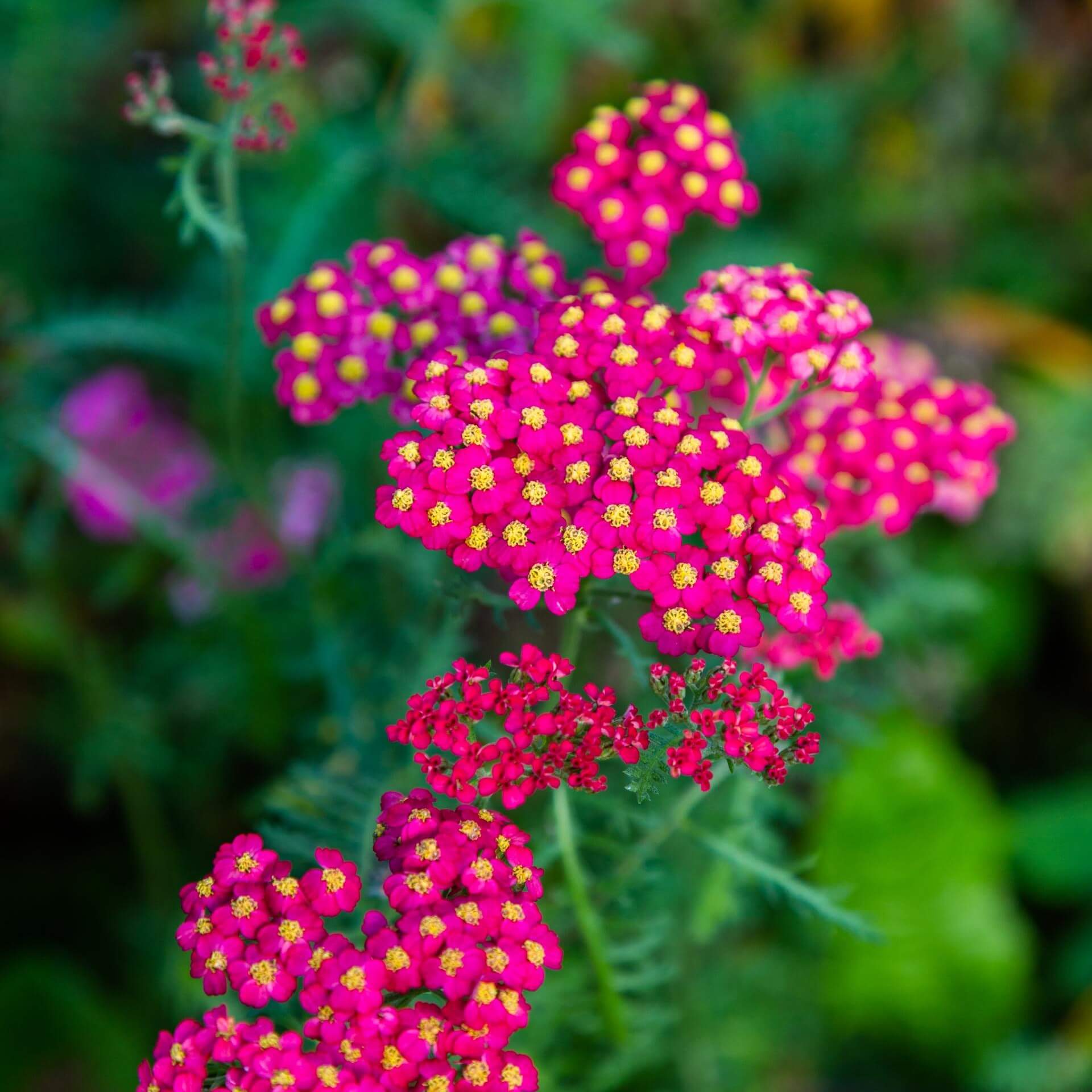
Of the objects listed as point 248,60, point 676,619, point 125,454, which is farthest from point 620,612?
point 125,454

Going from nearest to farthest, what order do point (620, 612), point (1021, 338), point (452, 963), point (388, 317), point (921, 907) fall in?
point (452, 963)
point (388, 317)
point (620, 612)
point (921, 907)
point (1021, 338)

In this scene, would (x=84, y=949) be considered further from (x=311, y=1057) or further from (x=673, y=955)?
(x=311, y=1057)

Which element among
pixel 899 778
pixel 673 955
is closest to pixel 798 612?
pixel 673 955

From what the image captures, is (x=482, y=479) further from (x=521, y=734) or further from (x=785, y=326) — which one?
(x=785, y=326)

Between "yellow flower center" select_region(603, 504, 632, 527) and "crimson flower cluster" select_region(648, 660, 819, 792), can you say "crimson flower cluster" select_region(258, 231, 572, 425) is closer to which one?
"yellow flower center" select_region(603, 504, 632, 527)

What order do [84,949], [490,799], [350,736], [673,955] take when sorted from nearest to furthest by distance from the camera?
1. [490,799]
2. [350,736]
3. [673,955]
4. [84,949]

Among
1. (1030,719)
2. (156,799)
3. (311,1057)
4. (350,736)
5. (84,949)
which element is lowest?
(84,949)

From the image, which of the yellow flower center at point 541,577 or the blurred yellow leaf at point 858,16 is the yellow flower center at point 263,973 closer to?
the yellow flower center at point 541,577
